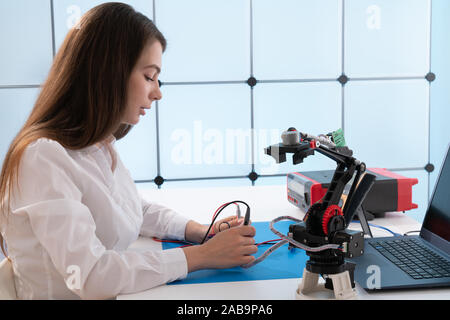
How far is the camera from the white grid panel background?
9.05ft

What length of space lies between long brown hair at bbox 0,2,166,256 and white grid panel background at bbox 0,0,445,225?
167 centimetres

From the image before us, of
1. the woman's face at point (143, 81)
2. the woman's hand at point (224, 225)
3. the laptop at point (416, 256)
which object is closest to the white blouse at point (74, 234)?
the woman's face at point (143, 81)

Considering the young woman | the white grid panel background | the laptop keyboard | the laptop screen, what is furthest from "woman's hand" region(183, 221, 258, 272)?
the white grid panel background

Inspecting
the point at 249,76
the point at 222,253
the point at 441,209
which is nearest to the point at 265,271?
the point at 222,253

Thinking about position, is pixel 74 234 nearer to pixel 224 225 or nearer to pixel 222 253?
pixel 222 253

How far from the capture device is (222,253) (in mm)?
1118

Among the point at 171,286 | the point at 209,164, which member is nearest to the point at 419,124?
the point at 209,164

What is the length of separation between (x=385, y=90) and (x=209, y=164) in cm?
121

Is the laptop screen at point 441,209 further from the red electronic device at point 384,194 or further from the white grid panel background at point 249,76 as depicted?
the white grid panel background at point 249,76

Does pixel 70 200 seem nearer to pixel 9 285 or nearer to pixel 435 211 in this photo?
pixel 9 285

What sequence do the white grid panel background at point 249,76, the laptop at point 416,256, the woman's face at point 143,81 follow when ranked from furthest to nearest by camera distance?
the white grid panel background at point 249,76
the woman's face at point 143,81
the laptop at point 416,256

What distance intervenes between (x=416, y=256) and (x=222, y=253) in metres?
0.48

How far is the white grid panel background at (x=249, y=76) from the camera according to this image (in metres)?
2.76

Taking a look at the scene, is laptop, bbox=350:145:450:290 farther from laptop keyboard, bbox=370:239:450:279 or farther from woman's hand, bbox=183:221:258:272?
woman's hand, bbox=183:221:258:272
